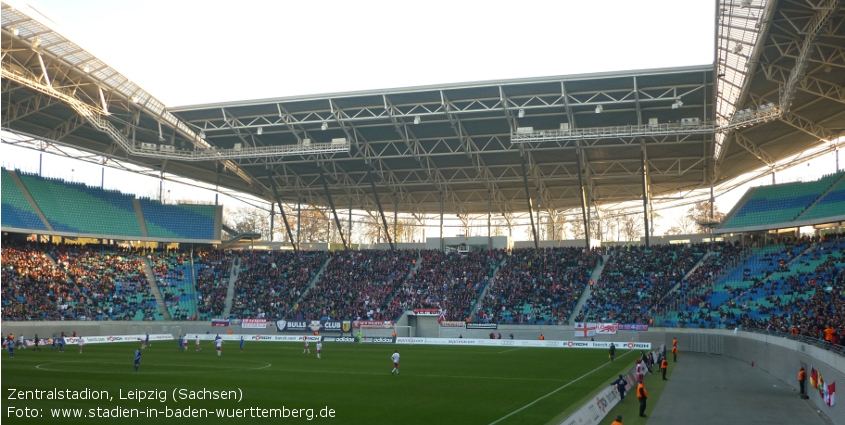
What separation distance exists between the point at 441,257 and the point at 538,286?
12.8 meters

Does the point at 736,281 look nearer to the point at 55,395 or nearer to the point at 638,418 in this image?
the point at 638,418

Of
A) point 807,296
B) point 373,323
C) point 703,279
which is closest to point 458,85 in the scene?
point 373,323

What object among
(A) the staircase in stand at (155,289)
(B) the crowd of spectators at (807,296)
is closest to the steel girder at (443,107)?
(B) the crowd of spectators at (807,296)

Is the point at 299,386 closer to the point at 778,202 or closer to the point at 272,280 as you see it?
the point at 272,280

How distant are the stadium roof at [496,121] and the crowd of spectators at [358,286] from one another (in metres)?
7.48

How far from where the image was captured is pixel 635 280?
61594 mm

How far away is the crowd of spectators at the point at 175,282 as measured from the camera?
67.9m

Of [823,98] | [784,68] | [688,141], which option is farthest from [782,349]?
[688,141]

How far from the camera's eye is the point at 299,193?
75.4 metres

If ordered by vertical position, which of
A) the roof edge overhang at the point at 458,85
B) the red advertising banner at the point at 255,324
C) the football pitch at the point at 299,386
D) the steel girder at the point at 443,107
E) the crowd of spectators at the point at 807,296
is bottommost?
the football pitch at the point at 299,386

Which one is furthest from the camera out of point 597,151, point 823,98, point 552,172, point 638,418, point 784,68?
point 552,172

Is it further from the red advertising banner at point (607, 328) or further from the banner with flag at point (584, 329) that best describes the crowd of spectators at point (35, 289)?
the red advertising banner at point (607, 328)

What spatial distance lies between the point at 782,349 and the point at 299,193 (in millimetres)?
52518

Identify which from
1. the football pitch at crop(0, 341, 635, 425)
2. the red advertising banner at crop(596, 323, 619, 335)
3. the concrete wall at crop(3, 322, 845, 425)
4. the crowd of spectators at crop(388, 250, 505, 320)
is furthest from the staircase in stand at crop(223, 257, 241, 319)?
the red advertising banner at crop(596, 323, 619, 335)
